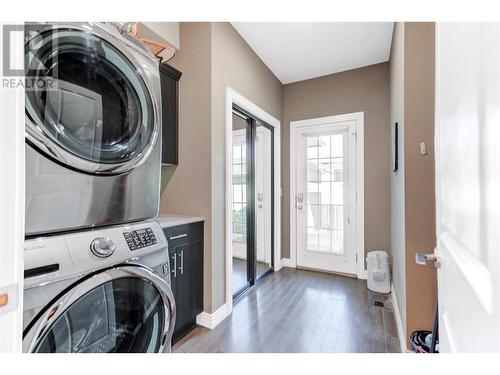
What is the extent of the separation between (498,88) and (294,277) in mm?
2960

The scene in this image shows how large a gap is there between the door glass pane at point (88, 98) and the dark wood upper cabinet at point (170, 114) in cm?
87

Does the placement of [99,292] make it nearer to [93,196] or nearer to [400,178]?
Result: [93,196]

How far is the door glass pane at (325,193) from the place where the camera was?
10.4 feet

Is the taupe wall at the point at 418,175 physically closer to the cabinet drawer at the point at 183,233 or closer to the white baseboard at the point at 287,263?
the cabinet drawer at the point at 183,233

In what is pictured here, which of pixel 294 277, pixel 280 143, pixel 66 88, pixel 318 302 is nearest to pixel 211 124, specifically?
pixel 66 88

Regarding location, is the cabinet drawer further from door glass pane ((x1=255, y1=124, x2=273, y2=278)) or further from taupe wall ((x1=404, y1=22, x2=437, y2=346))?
taupe wall ((x1=404, y1=22, x2=437, y2=346))

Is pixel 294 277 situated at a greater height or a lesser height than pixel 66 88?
lesser

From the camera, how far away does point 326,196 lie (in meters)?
3.24

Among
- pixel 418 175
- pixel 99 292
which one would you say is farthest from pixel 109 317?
pixel 418 175

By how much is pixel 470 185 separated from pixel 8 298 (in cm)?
93

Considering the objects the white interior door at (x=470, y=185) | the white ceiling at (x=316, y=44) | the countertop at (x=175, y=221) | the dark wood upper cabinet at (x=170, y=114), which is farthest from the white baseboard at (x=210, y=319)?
the white ceiling at (x=316, y=44)

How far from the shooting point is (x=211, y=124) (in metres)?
1.95
